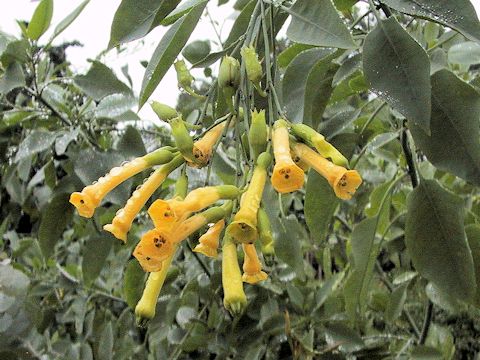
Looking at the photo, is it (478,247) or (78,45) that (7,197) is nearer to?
(78,45)

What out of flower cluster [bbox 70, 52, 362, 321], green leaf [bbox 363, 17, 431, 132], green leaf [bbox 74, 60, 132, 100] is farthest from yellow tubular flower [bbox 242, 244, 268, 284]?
green leaf [bbox 74, 60, 132, 100]

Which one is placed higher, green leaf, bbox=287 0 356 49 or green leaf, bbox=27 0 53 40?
green leaf, bbox=287 0 356 49

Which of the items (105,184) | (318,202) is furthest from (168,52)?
(318,202)

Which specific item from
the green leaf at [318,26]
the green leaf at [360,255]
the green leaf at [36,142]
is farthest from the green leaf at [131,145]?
the green leaf at [318,26]

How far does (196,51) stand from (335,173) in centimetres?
60

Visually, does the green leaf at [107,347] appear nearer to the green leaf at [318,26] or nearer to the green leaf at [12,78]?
the green leaf at [12,78]

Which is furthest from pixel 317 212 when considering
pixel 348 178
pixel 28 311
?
pixel 28 311

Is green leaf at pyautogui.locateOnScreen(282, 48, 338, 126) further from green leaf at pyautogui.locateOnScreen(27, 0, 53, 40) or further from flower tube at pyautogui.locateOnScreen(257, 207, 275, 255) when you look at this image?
green leaf at pyautogui.locateOnScreen(27, 0, 53, 40)

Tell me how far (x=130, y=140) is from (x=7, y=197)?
1.30m

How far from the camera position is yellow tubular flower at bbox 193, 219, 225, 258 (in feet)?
2.15

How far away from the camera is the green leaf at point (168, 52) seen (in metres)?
0.70

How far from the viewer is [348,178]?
61cm

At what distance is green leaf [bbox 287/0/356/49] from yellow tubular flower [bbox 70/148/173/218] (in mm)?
192

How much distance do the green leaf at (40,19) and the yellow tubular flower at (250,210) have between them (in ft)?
2.34
